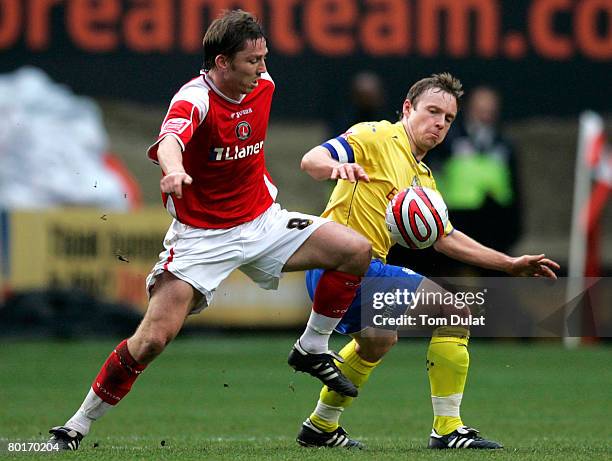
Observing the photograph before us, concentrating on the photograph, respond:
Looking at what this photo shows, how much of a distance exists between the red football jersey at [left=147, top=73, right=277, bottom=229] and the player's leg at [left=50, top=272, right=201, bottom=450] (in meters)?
0.41

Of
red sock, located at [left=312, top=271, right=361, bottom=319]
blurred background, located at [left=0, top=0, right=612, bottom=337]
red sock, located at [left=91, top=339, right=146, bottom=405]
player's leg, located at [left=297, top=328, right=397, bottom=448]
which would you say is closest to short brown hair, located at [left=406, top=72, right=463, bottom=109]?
red sock, located at [left=312, top=271, right=361, bottom=319]

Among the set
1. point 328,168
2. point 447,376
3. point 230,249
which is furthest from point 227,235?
point 447,376

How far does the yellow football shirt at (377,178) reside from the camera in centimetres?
729

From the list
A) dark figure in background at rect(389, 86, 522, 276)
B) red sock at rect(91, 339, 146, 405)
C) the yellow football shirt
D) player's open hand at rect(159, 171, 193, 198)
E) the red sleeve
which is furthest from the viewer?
dark figure in background at rect(389, 86, 522, 276)

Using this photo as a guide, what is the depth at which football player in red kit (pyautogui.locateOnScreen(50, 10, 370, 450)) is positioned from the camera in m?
6.75

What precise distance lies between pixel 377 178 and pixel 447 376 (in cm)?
115

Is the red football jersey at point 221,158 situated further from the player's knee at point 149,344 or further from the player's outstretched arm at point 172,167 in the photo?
the player's knee at point 149,344

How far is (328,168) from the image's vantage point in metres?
6.75

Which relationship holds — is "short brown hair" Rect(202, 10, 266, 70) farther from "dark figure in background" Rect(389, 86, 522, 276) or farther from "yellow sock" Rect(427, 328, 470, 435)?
"dark figure in background" Rect(389, 86, 522, 276)

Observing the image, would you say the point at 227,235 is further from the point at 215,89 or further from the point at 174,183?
the point at 174,183

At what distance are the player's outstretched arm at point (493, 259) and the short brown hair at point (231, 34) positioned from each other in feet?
5.13

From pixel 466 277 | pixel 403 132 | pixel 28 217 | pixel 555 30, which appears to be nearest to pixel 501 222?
pixel 466 277

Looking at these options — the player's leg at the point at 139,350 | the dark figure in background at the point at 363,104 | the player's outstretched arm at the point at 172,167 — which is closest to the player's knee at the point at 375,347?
the player's leg at the point at 139,350

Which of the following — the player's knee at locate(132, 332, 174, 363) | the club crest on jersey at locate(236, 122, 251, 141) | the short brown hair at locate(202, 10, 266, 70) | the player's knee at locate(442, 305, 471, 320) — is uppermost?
the short brown hair at locate(202, 10, 266, 70)
